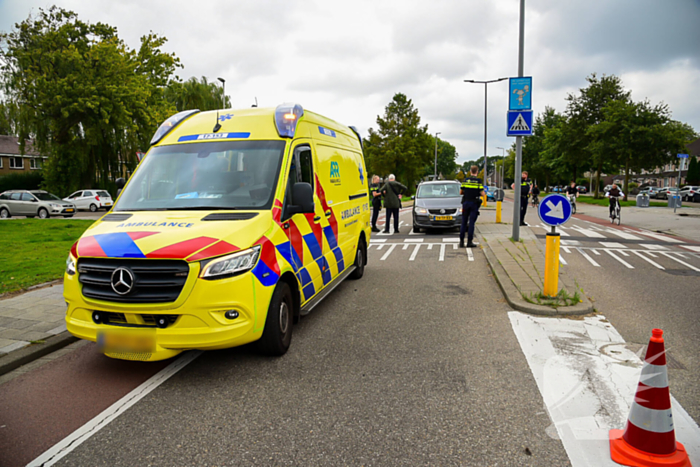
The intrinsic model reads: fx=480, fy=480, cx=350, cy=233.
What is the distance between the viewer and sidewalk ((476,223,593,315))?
6.06 m

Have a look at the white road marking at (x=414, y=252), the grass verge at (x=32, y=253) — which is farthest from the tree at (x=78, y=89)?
the white road marking at (x=414, y=252)

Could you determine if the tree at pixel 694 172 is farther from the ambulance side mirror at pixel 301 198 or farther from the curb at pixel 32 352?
the curb at pixel 32 352

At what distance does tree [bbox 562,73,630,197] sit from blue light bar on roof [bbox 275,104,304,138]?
45.7 meters

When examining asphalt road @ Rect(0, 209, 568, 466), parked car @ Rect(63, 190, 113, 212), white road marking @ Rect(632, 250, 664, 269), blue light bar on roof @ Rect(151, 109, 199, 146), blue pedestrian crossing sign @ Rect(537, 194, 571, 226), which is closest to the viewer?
asphalt road @ Rect(0, 209, 568, 466)

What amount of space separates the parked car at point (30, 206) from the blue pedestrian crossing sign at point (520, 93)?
25.2 m

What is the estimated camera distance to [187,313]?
3.76 metres

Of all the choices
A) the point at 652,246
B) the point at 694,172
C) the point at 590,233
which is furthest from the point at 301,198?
the point at 694,172

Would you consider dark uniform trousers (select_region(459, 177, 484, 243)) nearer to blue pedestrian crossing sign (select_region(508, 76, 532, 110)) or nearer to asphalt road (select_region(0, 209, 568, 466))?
blue pedestrian crossing sign (select_region(508, 76, 532, 110))

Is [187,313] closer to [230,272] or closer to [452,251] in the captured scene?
[230,272]

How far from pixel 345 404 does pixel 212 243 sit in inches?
64.0

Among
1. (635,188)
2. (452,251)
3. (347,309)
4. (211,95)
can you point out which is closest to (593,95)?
(635,188)

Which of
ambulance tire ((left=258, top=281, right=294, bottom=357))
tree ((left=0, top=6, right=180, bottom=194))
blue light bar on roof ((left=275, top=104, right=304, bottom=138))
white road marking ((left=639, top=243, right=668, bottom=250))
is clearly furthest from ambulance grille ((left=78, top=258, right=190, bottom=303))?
tree ((left=0, top=6, right=180, bottom=194))

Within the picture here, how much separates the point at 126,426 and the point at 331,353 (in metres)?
1.92

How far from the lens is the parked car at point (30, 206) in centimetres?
2675
